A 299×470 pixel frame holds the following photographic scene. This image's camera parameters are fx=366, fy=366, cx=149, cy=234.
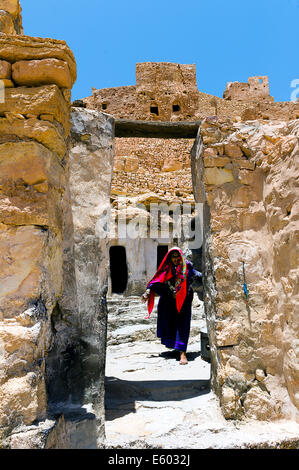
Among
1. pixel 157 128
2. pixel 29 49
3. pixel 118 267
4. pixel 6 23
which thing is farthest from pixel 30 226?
pixel 118 267

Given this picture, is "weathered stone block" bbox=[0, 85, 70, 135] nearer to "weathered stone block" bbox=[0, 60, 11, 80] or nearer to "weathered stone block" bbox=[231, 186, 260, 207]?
"weathered stone block" bbox=[0, 60, 11, 80]

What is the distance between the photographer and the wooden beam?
137 inches

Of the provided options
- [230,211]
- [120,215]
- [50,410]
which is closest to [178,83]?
[120,215]

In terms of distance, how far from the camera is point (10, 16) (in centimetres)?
423

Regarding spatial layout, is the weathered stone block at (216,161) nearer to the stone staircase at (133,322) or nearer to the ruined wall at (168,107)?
the stone staircase at (133,322)

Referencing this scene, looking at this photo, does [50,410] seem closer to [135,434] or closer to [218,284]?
[135,434]

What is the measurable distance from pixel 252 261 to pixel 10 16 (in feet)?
12.8

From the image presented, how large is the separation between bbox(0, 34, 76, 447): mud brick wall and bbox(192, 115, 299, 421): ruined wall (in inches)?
51.2

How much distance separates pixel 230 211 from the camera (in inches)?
118

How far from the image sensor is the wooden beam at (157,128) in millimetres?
3471

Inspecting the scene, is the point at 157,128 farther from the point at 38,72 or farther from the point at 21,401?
the point at 21,401

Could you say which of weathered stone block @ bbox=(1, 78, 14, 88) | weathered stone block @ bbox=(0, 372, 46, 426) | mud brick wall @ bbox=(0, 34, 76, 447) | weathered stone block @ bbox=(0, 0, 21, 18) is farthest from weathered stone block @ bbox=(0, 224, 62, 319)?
weathered stone block @ bbox=(0, 0, 21, 18)

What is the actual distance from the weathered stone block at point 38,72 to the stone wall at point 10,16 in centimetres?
227

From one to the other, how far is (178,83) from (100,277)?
69.0 ft
